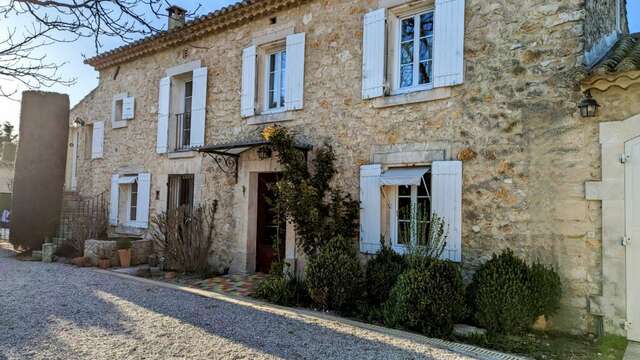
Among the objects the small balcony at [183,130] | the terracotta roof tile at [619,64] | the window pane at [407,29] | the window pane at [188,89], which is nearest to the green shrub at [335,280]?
the window pane at [407,29]

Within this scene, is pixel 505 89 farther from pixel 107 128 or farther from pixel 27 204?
pixel 27 204

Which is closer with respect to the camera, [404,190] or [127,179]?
[404,190]

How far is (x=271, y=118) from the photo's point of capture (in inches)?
333

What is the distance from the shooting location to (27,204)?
11250 millimetres

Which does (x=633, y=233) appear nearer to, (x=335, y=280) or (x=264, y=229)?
(x=335, y=280)

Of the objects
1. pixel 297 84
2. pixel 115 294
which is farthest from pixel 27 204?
pixel 297 84

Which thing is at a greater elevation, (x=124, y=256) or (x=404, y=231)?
(x=404, y=231)

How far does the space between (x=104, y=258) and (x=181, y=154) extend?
2.68 metres

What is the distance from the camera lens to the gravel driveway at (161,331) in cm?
429

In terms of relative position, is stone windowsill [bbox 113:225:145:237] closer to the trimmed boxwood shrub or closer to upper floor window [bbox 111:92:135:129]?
upper floor window [bbox 111:92:135:129]

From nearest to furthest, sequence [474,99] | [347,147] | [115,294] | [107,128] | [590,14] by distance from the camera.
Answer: [590,14] → [474,99] → [115,294] → [347,147] → [107,128]

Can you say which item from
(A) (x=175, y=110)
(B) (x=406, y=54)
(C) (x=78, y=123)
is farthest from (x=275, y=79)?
(C) (x=78, y=123)

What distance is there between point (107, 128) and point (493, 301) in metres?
10.8

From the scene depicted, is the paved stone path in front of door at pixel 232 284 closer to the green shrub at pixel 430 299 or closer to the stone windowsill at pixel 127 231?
the green shrub at pixel 430 299
